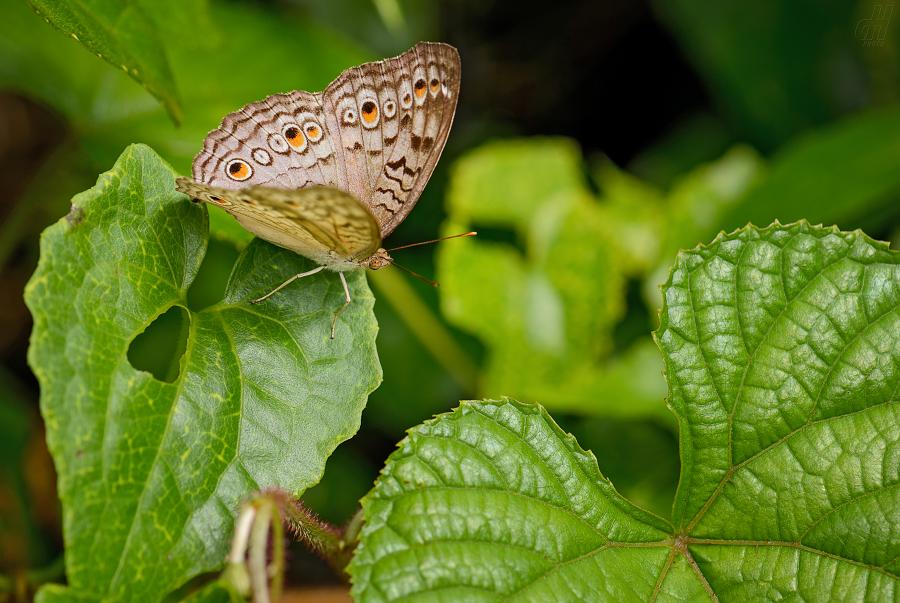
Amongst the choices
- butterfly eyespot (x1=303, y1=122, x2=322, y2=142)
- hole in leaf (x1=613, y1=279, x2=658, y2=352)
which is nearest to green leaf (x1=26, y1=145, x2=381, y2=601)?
butterfly eyespot (x1=303, y1=122, x2=322, y2=142)

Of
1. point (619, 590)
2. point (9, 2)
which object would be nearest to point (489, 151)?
point (9, 2)

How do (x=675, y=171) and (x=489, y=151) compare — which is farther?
(x=675, y=171)

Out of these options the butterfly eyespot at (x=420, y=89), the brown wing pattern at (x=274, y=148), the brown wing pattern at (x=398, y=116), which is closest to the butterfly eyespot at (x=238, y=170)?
the brown wing pattern at (x=274, y=148)

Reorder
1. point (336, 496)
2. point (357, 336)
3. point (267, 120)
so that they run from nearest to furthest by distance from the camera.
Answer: point (357, 336) → point (267, 120) → point (336, 496)

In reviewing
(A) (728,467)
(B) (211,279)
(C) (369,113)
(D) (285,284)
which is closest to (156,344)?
(B) (211,279)

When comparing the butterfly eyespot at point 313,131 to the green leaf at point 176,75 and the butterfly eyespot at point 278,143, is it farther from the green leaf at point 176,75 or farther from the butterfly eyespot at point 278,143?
the green leaf at point 176,75

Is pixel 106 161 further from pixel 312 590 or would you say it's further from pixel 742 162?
pixel 742 162
